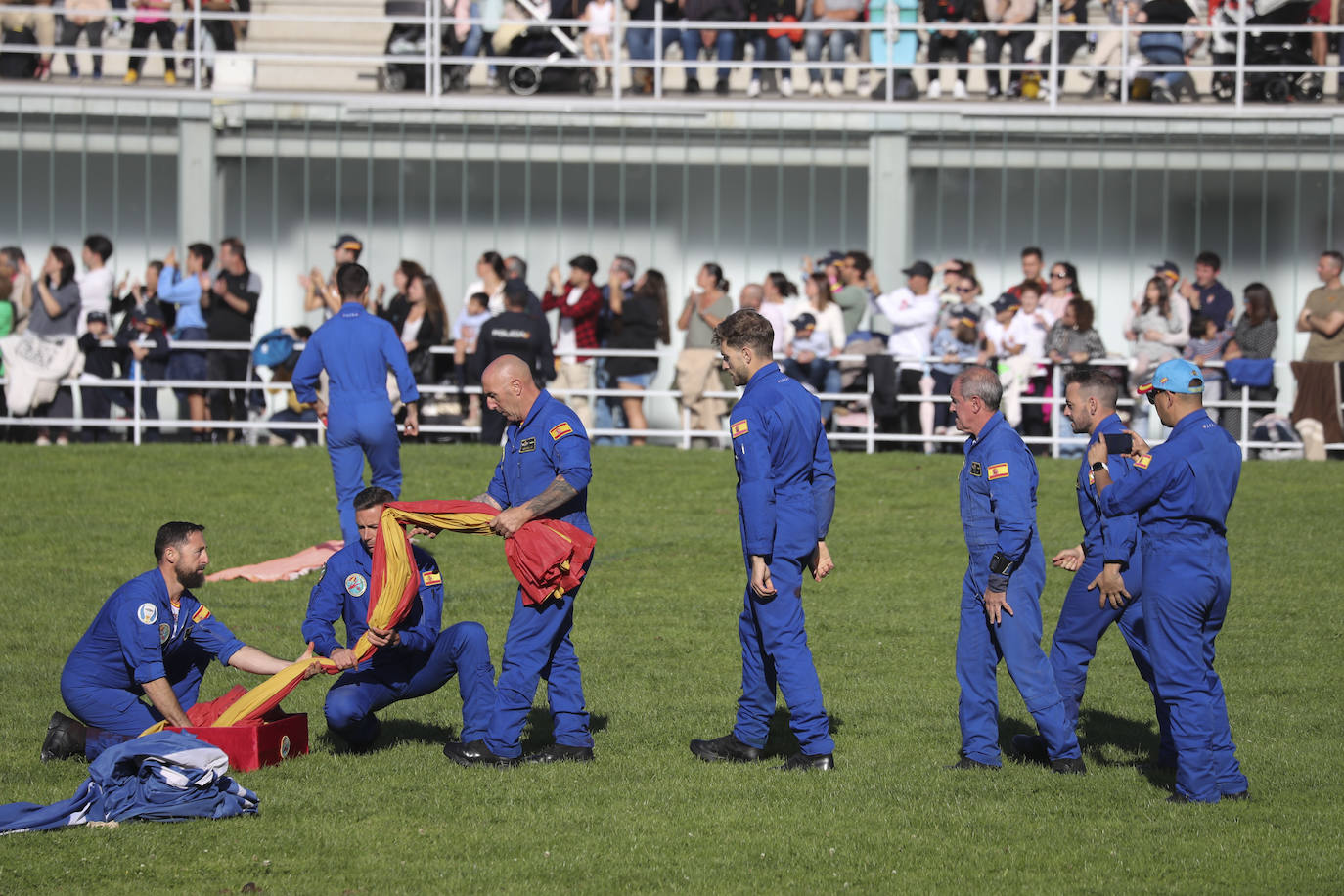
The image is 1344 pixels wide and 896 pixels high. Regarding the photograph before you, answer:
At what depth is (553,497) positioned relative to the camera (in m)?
8.03

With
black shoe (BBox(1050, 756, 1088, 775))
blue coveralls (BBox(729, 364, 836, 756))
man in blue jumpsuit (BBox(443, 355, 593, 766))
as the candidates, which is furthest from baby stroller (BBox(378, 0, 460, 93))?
black shoe (BBox(1050, 756, 1088, 775))

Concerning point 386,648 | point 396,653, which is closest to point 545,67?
A: point 396,653

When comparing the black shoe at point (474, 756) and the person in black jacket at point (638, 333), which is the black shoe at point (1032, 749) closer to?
the black shoe at point (474, 756)

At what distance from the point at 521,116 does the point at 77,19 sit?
674cm

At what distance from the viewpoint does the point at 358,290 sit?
1223 centimetres

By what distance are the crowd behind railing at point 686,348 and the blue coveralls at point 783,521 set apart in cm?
926

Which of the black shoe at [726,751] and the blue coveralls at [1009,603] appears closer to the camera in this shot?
the blue coveralls at [1009,603]

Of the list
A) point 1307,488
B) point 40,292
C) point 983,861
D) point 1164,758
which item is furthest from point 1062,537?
point 40,292

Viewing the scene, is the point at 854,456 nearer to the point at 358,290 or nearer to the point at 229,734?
the point at 358,290

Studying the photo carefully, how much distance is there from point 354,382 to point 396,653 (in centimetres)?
412

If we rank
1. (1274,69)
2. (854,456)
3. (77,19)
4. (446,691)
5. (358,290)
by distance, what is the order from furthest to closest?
(77,19) < (1274,69) < (854,456) < (358,290) < (446,691)

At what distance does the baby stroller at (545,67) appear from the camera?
69.5 feet

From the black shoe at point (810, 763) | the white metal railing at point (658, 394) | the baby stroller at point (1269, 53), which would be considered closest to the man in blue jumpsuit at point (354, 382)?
the black shoe at point (810, 763)

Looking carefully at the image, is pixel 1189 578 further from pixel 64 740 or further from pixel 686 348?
pixel 686 348
